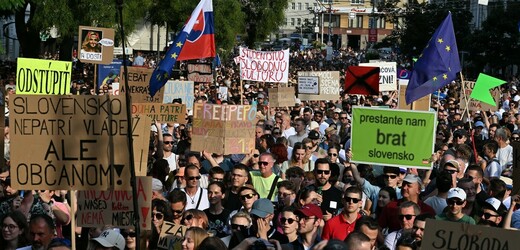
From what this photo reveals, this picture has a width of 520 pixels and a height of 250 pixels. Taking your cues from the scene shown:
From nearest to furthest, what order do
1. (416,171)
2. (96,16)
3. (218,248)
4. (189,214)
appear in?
(218,248), (189,214), (416,171), (96,16)

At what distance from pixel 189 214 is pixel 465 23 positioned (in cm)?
5704

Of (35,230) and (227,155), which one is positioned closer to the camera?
(35,230)

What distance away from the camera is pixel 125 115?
9.15 metres

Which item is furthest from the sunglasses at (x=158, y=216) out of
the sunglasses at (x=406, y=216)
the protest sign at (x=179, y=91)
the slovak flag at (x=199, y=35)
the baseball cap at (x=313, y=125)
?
the protest sign at (x=179, y=91)

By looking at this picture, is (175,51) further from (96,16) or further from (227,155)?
(96,16)

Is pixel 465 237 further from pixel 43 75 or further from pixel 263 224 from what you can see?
pixel 43 75

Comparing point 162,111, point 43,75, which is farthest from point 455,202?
point 43,75

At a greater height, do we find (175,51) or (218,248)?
(175,51)

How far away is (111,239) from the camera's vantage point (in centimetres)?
867

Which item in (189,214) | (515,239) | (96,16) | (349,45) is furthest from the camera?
(349,45)

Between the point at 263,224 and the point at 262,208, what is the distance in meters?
0.16

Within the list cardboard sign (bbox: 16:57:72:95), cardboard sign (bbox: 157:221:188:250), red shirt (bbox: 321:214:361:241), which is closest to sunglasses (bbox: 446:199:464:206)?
red shirt (bbox: 321:214:361:241)

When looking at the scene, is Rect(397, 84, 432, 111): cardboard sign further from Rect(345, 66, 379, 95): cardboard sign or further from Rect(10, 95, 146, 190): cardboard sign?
Rect(10, 95, 146, 190): cardboard sign

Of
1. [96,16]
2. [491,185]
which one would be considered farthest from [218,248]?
[96,16]
